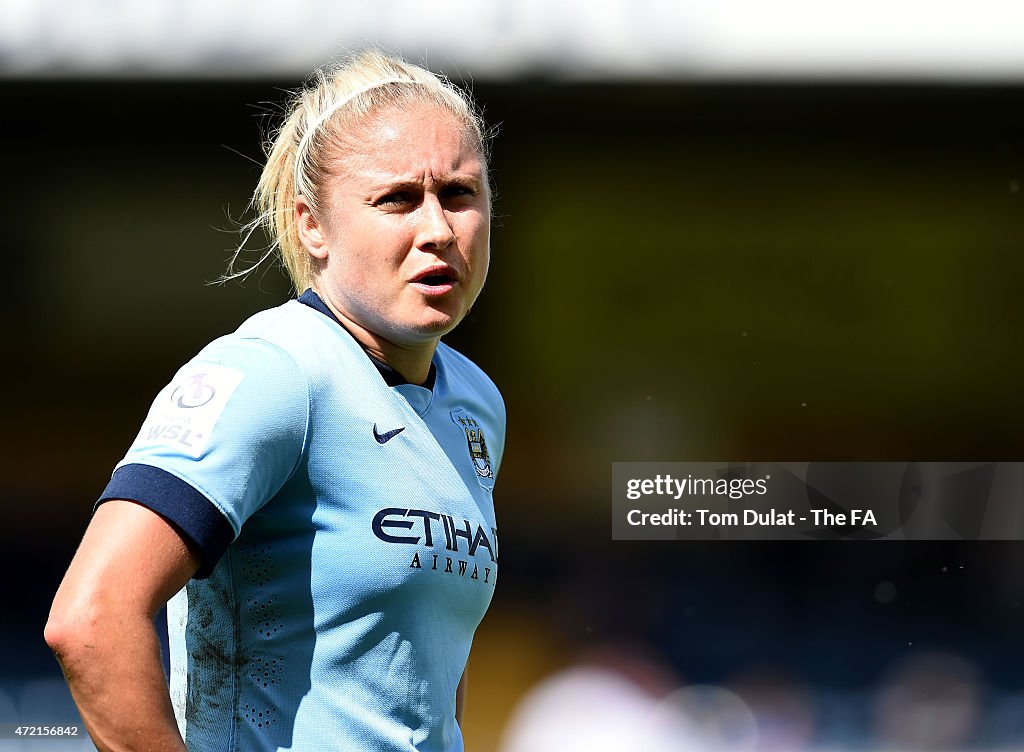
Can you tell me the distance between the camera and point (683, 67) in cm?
369

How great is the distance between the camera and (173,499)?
43.3 inches

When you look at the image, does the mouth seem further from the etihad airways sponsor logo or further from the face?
the etihad airways sponsor logo

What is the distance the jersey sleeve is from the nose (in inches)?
9.1

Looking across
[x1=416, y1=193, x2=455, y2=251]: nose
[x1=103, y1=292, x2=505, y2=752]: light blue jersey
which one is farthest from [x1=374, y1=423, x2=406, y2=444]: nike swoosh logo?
[x1=416, y1=193, x2=455, y2=251]: nose

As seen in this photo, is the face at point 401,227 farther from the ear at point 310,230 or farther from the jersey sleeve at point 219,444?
the jersey sleeve at point 219,444

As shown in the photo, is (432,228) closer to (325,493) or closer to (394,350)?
(394,350)

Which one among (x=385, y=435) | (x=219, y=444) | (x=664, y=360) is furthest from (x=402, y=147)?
(x=664, y=360)

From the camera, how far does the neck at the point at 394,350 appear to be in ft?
4.60

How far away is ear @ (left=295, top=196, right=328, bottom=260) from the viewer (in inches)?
56.6

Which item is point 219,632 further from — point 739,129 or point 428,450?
point 739,129

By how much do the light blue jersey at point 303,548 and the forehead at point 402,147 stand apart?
18cm

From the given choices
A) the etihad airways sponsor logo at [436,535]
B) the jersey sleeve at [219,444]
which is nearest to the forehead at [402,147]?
the jersey sleeve at [219,444]

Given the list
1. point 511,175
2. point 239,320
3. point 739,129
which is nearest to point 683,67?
point 739,129
